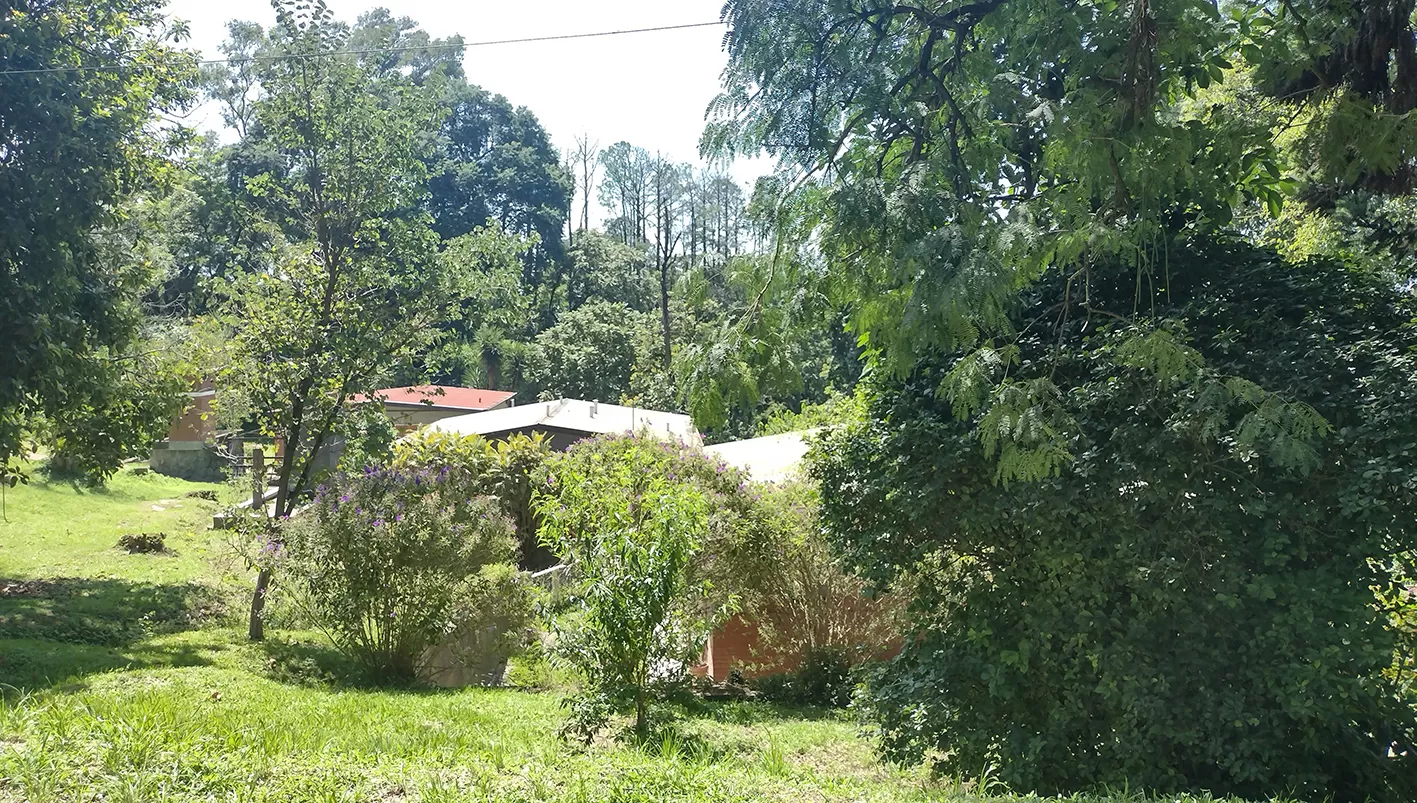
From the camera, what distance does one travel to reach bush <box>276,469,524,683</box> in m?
9.36

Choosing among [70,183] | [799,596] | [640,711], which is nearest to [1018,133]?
[640,711]

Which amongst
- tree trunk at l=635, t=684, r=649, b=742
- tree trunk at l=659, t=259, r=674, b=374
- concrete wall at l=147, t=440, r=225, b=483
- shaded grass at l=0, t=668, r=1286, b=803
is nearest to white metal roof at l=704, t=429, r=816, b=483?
tree trunk at l=635, t=684, r=649, b=742

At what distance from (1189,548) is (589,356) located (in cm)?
3448

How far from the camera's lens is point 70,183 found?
10.9 m

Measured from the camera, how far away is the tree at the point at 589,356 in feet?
127

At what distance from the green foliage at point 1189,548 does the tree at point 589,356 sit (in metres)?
32.8

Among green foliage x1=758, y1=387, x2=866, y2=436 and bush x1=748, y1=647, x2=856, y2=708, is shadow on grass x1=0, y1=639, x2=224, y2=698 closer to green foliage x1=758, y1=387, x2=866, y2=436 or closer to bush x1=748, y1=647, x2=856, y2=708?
bush x1=748, y1=647, x2=856, y2=708

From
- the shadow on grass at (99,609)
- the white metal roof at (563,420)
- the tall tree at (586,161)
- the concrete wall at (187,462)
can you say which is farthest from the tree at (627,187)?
the shadow on grass at (99,609)

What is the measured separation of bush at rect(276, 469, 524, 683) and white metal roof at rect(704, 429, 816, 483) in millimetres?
3438

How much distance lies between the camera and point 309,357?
37.0 feet

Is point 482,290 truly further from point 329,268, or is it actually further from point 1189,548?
point 1189,548

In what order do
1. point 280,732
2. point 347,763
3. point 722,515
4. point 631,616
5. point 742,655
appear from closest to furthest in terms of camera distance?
1. point 347,763
2. point 280,732
3. point 631,616
4. point 722,515
5. point 742,655

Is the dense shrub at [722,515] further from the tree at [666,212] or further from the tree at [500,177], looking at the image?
the tree at [500,177]

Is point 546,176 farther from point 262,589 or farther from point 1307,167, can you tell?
point 1307,167
